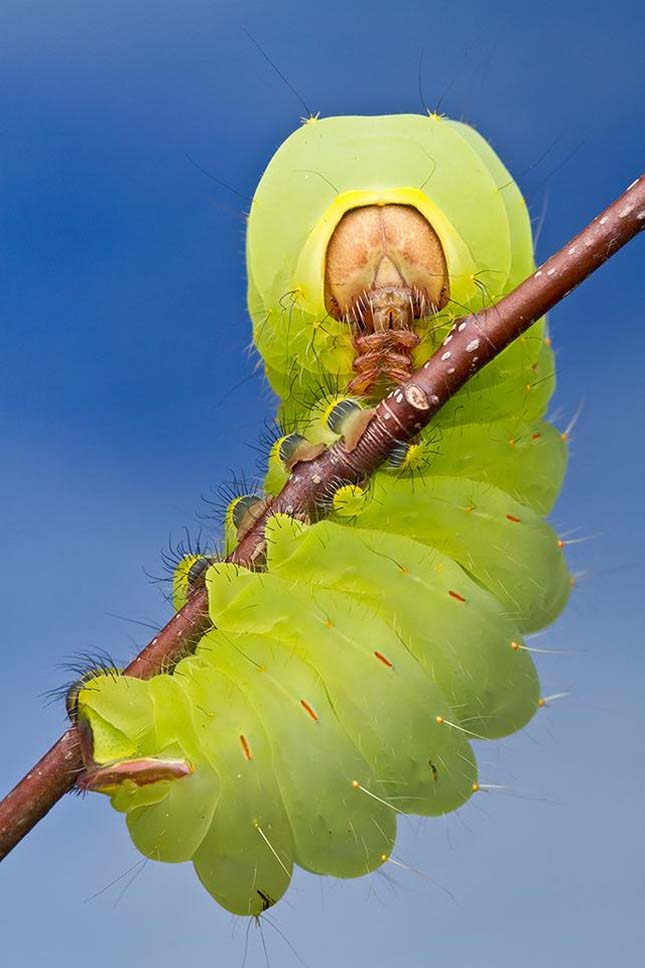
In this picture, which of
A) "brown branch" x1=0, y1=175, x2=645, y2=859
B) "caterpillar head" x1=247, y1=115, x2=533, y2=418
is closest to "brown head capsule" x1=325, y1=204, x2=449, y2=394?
"caterpillar head" x1=247, y1=115, x2=533, y2=418

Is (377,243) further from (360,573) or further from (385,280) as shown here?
(360,573)

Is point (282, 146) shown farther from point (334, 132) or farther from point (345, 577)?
point (345, 577)

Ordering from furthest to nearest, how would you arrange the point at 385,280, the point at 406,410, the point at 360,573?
the point at 385,280 < the point at 360,573 < the point at 406,410

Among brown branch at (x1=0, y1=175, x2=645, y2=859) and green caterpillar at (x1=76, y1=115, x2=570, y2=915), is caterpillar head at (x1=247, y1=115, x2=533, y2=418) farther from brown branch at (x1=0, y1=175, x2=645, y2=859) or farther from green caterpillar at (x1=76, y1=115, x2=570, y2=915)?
brown branch at (x1=0, y1=175, x2=645, y2=859)

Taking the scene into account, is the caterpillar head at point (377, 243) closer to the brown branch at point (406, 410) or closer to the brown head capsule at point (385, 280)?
the brown head capsule at point (385, 280)

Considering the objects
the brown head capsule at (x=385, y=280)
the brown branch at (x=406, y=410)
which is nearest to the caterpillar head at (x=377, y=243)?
the brown head capsule at (x=385, y=280)

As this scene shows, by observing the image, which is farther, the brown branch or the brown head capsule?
the brown head capsule

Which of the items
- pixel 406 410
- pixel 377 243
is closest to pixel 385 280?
pixel 377 243
